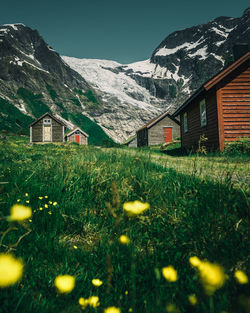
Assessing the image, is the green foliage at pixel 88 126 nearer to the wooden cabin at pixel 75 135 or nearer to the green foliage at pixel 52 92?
the green foliage at pixel 52 92

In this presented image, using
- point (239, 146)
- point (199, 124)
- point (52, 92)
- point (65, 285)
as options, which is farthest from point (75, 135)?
point (65, 285)

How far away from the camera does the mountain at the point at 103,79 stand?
181 feet

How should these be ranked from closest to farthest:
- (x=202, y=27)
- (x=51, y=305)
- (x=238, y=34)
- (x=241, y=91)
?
(x=51, y=305) < (x=241, y=91) < (x=238, y=34) < (x=202, y=27)

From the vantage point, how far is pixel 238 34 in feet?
348

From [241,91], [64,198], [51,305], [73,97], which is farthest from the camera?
[73,97]

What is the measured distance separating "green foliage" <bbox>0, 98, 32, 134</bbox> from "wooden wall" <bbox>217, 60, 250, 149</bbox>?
34.9 m

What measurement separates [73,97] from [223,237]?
75.3 meters

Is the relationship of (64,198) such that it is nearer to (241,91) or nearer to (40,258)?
(40,258)

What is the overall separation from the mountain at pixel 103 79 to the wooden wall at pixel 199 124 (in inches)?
1212

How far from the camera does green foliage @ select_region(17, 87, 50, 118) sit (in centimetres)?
5245

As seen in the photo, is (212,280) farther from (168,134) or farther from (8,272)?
(168,134)

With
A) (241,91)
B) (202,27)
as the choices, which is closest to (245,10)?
(202,27)

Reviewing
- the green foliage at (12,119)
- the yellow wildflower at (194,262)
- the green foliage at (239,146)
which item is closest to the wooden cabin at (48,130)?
the green foliage at (12,119)

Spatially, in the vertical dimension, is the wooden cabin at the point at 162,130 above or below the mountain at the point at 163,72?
below
